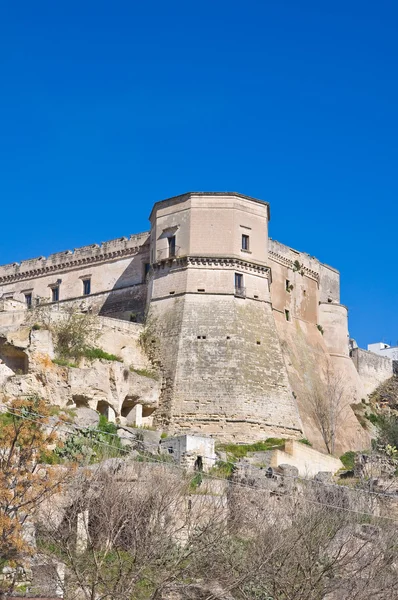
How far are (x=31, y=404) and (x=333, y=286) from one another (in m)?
34.1

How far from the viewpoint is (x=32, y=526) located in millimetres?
22938

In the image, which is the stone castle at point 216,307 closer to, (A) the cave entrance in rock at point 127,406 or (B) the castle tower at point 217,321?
(B) the castle tower at point 217,321

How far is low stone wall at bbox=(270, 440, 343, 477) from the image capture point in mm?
36188

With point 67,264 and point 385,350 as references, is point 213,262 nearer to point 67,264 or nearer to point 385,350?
point 67,264

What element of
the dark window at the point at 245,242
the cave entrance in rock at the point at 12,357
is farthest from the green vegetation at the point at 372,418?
the cave entrance in rock at the point at 12,357

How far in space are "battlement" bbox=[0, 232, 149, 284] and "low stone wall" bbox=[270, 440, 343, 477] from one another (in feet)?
50.1

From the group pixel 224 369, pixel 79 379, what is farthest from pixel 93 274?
→ pixel 79 379

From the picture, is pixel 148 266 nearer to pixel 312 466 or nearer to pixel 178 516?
pixel 312 466

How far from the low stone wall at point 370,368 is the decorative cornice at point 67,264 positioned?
14909 millimetres

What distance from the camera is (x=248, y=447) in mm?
38688

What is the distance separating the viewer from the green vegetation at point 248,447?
37.8m

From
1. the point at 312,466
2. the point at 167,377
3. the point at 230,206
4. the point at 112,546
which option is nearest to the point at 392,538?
the point at 112,546

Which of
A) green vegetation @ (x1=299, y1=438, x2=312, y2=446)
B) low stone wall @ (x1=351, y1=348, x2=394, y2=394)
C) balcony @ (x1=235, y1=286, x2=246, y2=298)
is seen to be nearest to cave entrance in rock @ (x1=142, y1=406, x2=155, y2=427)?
green vegetation @ (x1=299, y1=438, x2=312, y2=446)

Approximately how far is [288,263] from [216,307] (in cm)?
905
